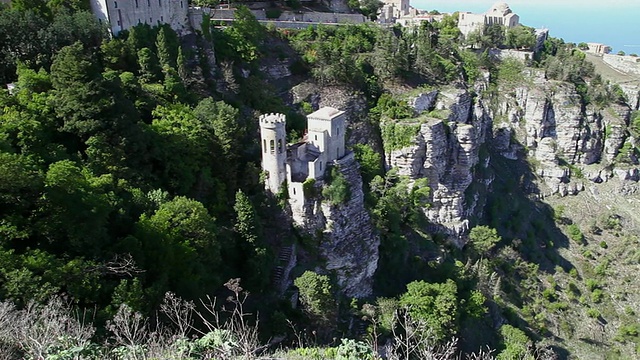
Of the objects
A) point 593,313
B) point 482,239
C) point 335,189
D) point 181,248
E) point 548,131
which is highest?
point 181,248

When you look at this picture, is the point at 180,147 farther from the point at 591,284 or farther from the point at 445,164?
the point at 591,284

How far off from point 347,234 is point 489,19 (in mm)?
59637

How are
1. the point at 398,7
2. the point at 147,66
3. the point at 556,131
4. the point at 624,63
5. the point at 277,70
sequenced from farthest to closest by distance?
the point at 398,7
the point at 624,63
the point at 556,131
the point at 277,70
the point at 147,66

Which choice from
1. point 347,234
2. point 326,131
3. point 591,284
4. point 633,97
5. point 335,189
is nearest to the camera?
point 335,189

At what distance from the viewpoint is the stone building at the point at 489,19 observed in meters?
77.0

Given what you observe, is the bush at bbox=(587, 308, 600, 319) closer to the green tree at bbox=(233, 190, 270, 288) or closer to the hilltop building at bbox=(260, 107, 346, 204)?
the hilltop building at bbox=(260, 107, 346, 204)

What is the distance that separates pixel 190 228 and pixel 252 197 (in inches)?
302

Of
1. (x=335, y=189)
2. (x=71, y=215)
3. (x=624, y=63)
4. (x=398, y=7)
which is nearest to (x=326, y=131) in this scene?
(x=335, y=189)

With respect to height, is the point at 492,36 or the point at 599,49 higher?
the point at 492,36

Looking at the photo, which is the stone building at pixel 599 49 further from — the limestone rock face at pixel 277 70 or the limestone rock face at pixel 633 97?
the limestone rock face at pixel 277 70

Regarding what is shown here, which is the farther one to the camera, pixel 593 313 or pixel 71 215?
pixel 593 313

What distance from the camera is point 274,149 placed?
30844 millimetres

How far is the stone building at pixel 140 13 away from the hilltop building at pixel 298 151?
14682mm

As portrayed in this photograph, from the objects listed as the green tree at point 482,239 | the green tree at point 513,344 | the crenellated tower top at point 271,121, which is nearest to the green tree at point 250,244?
the crenellated tower top at point 271,121
